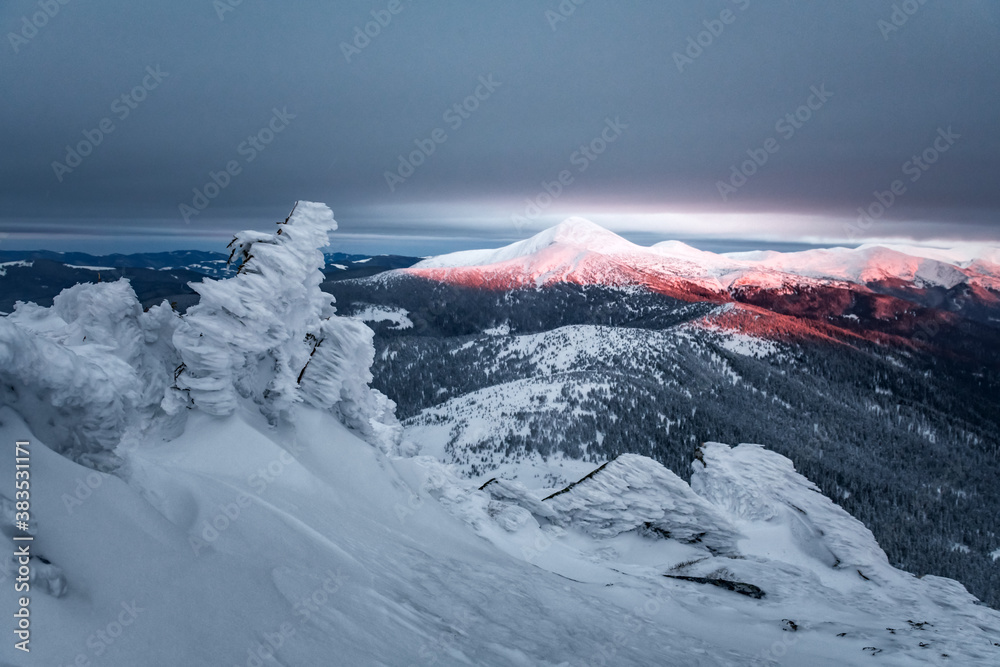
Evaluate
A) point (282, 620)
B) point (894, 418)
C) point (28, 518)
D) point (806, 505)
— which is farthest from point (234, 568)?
point (894, 418)

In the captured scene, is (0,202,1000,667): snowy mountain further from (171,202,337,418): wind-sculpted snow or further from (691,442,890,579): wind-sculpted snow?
(691,442,890,579): wind-sculpted snow

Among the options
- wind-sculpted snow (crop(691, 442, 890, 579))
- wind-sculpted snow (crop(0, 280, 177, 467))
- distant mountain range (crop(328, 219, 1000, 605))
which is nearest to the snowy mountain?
wind-sculpted snow (crop(0, 280, 177, 467))

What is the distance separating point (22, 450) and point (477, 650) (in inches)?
354

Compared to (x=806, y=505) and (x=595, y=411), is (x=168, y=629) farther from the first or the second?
(x=595, y=411)

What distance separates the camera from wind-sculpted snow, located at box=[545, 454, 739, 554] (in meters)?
27.9

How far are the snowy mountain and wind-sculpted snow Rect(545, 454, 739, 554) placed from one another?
0.12m

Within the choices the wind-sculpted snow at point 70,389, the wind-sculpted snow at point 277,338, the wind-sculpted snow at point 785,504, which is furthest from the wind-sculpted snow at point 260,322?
the wind-sculpted snow at point 785,504

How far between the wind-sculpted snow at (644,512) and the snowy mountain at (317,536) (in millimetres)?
120

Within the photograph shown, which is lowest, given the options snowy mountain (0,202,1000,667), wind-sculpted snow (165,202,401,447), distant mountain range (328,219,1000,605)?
snowy mountain (0,202,1000,667)

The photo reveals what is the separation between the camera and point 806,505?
34.7m

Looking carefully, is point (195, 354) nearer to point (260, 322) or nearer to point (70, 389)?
point (260, 322)

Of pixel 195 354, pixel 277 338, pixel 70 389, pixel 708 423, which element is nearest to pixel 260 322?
pixel 277 338

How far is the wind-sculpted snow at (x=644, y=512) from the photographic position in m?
27.9

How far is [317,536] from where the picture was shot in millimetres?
11758
